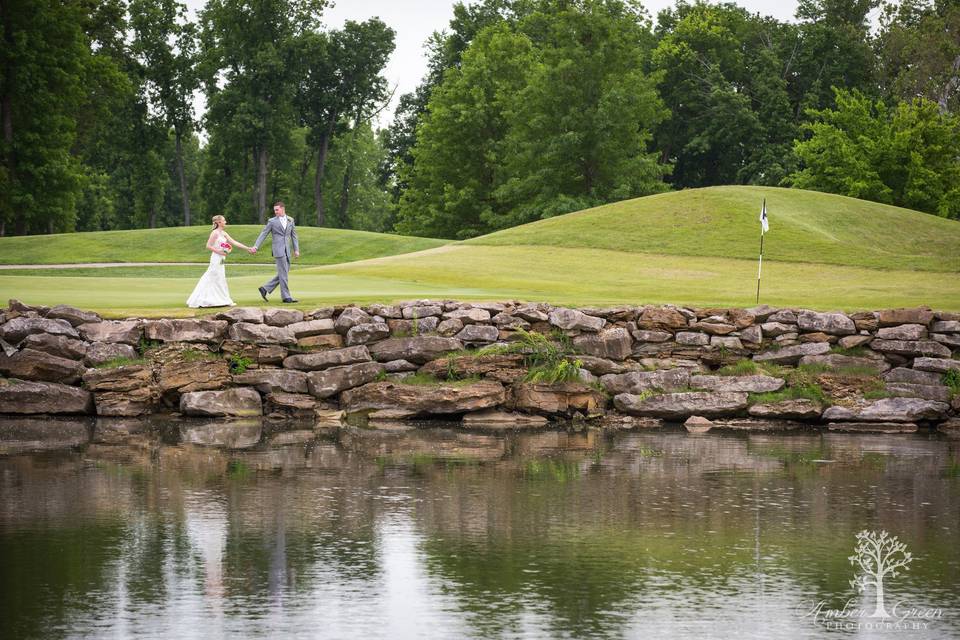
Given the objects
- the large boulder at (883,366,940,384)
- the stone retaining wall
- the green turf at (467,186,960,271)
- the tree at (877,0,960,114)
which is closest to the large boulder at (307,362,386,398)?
the stone retaining wall

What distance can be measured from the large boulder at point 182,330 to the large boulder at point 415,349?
2781 mm

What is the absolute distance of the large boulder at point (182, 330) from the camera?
70.8ft

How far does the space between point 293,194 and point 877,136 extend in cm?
4785

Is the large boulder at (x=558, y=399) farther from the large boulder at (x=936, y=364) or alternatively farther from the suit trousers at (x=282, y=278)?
the large boulder at (x=936, y=364)

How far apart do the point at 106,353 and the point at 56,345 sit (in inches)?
32.6

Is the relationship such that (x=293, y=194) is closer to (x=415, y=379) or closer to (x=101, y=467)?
(x=415, y=379)

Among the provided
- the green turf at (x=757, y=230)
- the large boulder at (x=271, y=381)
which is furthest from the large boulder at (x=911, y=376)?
the green turf at (x=757, y=230)

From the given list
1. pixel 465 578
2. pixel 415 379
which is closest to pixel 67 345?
pixel 415 379

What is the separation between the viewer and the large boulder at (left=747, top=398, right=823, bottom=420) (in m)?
21.0

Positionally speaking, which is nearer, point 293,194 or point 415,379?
point 415,379

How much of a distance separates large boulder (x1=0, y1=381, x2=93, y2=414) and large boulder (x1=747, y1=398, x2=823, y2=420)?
11.3 metres

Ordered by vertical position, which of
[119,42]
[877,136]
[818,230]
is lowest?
[818,230]

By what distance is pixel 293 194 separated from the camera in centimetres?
9525

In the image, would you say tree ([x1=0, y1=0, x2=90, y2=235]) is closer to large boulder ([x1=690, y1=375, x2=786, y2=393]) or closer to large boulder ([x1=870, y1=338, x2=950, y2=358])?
large boulder ([x1=690, y1=375, x2=786, y2=393])
